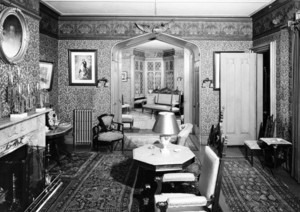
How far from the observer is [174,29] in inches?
300

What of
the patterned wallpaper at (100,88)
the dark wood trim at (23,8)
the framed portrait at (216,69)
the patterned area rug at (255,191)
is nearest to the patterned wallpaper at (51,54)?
the patterned wallpaper at (100,88)

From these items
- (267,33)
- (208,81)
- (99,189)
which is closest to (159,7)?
(208,81)

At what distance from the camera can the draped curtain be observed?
492 cm

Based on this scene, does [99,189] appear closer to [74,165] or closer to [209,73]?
[74,165]

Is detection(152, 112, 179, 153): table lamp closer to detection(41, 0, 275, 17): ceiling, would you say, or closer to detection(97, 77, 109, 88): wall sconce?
detection(41, 0, 275, 17): ceiling

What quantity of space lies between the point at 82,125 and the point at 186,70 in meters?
3.87

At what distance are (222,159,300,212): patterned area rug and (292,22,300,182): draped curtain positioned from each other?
1.58ft

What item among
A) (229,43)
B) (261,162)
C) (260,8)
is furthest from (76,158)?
(260,8)

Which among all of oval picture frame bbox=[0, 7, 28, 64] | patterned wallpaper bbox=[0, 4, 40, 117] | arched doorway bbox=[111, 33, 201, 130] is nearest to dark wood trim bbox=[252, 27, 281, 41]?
arched doorway bbox=[111, 33, 201, 130]

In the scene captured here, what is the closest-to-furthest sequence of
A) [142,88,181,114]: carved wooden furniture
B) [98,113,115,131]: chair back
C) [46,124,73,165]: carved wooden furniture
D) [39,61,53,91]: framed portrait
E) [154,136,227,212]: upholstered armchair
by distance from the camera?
1. [154,136,227,212]: upholstered armchair
2. [46,124,73,165]: carved wooden furniture
3. [39,61,53,91]: framed portrait
4. [98,113,115,131]: chair back
5. [142,88,181,114]: carved wooden furniture

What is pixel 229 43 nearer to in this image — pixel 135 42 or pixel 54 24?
pixel 135 42

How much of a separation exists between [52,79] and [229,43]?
16.6 ft

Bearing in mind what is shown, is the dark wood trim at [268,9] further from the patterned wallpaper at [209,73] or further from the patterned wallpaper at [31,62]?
the patterned wallpaper at [31,62]

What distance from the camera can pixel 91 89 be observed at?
25.1 feet
